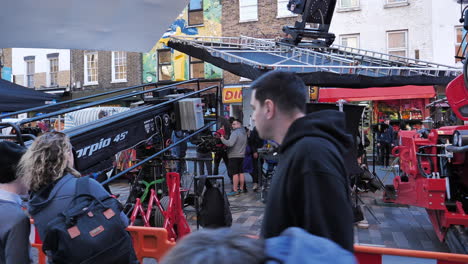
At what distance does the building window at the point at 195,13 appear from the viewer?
21227 mm

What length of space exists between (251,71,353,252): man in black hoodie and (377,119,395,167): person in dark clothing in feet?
A: 40.4

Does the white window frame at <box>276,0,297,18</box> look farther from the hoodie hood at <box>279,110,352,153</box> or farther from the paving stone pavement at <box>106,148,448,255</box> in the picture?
the hoodie hood at <box>279,110,352,153</box>

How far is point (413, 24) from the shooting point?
17.1 meters

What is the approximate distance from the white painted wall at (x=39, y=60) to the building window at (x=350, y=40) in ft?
59.4

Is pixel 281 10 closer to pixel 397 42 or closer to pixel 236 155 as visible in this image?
pixel 397 42

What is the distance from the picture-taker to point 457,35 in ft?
53.7

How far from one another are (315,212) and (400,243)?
4.83 metres

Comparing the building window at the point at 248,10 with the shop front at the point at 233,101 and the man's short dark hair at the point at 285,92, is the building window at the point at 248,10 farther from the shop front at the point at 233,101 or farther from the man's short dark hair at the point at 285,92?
the man's short dark hair at the point at 285,92

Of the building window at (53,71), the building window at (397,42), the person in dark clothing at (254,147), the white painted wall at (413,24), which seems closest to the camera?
the person in dark clothing at (254,147)

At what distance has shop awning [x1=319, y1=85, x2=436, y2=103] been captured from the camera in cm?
1549

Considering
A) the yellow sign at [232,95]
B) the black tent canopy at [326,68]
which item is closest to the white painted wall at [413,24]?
the yellow sign at [232,95]

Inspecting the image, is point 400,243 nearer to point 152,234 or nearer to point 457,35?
point 152,234

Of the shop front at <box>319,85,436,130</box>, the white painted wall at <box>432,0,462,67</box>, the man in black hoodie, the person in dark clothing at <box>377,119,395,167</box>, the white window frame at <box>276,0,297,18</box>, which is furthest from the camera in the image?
the white window frame at <box>276,0,297,18</box>

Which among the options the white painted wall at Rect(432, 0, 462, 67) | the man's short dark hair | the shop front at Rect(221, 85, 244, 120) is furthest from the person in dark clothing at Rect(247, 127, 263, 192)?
the white painted wall at Rect(432, 0, 462, 67)
